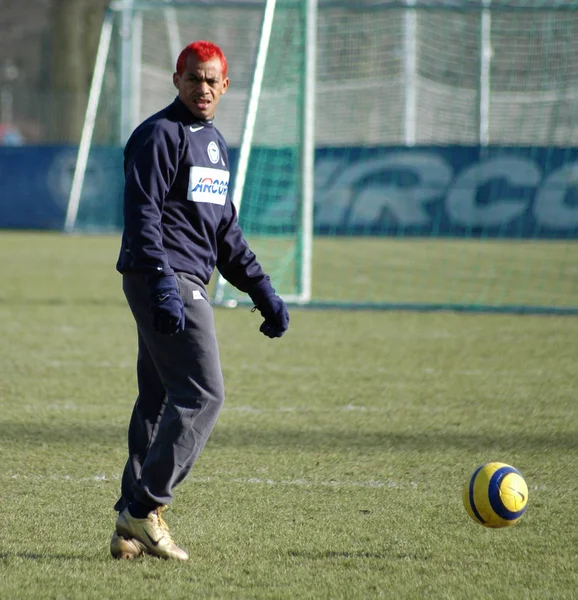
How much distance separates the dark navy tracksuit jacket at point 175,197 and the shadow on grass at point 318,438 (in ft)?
6.38

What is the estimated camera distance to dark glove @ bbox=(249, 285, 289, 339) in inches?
161

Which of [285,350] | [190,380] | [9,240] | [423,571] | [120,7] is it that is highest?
[120,7]

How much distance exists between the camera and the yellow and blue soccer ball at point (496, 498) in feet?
13.0

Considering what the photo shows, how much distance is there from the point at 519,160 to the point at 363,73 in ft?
10.5

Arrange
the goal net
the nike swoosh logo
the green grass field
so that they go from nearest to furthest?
the green grass field < the nike swoosh logo < the goal net

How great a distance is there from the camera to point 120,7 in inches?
711

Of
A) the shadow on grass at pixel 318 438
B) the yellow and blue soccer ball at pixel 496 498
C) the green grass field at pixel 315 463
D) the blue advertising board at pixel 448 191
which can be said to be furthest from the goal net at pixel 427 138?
the yellow and blue soccer ball at pixel 496 498

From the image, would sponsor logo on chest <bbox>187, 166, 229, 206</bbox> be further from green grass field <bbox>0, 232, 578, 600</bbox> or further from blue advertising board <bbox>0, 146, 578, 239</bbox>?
blue advertising board <bbox>0, 146, 578, 239</bbox>

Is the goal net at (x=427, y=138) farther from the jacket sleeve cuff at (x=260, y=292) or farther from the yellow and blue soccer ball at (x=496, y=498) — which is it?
the yellow and blue soccer ball at (x=496, y=498)

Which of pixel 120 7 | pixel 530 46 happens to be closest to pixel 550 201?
pixel 530 46

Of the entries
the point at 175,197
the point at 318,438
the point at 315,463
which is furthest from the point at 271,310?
the point at 318,438

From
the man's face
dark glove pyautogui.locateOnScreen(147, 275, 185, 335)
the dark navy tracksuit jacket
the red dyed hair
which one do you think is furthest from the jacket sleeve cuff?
the red dyed hair

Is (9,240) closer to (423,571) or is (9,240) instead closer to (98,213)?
(98,213)

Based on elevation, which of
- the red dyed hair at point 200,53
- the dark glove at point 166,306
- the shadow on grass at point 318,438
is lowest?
the shadow on grass at point 318,438
